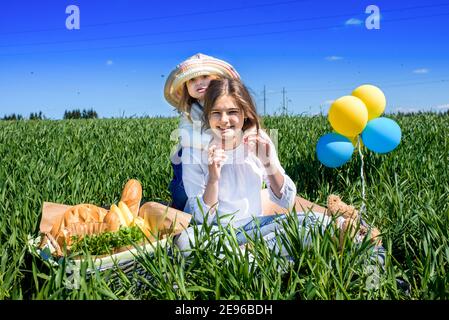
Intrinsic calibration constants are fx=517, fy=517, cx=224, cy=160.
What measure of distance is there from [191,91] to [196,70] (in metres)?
0.12

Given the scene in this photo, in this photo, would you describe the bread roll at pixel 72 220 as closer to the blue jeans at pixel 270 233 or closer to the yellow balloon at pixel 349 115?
the blue jeans at pixel 270 233

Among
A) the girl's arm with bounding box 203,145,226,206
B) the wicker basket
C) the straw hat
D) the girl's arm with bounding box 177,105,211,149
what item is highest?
the straw hat

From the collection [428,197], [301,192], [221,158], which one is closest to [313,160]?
[301,192]

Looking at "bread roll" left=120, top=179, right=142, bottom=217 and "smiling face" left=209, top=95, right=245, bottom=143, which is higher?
"smiling face" left=209, top=95, right=245, bottom=143

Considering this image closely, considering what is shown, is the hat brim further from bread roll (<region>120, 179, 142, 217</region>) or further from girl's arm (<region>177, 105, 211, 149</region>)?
bread roll (<region>120, 179, 142, 217</region>)

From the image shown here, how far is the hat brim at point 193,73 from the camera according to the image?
271 cm

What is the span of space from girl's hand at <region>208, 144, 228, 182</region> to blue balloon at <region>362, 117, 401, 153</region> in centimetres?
143

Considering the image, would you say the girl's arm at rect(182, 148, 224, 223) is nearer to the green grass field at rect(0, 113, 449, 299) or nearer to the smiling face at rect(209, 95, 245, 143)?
the smiling face at rect(209, 95, 245, 143)

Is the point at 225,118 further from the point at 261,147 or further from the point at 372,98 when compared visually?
the point at 372,98

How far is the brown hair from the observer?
2.47 metres

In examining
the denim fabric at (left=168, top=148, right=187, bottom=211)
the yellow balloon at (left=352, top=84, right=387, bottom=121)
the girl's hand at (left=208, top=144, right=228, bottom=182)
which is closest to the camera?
the girl's hand at (left=208, top=144, right=228, bottom=182)

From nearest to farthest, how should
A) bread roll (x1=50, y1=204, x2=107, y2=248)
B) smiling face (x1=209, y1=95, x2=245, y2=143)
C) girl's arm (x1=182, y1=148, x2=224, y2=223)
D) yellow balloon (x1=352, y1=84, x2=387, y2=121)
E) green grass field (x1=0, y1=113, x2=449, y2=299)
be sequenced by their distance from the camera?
green grass field (x1=0, y1=113, x2=449, y2=299)
bread roll (x1=50, y1=204, x2=107, y2=248)
smiling face (x1=209, y1=95, x2=245, y2=143)
girl's arm (x1=182, y1=148, x2=224, y2=223)
yellow balloon (x1=352, y1=84, x2=387, y2=121)

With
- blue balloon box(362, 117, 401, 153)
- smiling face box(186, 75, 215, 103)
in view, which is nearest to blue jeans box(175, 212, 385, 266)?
smiling face box(186, 75, 215, 103)

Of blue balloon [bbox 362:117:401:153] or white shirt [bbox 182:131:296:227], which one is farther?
blue balloon [bbox 362:117:401:153]
